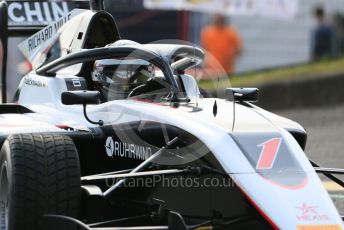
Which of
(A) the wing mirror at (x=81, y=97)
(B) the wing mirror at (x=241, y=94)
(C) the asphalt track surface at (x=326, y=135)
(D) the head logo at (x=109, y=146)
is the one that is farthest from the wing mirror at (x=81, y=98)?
(C) the asphalt track surface at (x=326, y=135)

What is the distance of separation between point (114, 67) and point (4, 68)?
1736 mm

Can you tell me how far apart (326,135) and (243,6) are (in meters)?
3.81

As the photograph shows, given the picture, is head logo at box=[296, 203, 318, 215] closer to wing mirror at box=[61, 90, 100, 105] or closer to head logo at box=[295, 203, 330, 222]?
head logo at box=[295, 203, 330, 222]

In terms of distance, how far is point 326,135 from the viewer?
1277 cm

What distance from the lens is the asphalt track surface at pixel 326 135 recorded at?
1027cm

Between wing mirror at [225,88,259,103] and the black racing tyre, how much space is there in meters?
1.07

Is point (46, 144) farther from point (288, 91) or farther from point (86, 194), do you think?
point (288, 91)

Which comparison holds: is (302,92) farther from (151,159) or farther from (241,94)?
(151,159)

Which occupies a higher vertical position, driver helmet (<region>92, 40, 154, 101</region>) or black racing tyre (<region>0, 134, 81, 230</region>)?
driver helmet (<region>92, 40, 154, 101</region>)

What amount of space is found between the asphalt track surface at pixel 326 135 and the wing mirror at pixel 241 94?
1575mm

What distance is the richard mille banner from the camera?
1592 cm

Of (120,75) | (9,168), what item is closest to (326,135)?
(120,75)

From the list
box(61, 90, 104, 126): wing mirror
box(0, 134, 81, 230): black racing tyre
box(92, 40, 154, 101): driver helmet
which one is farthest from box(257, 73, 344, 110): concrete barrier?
box(0, 134, 81, 230): black racing tyre

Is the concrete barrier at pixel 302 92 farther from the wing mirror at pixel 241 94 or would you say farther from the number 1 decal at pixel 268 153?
the number 1 decal at pixel 268 153
